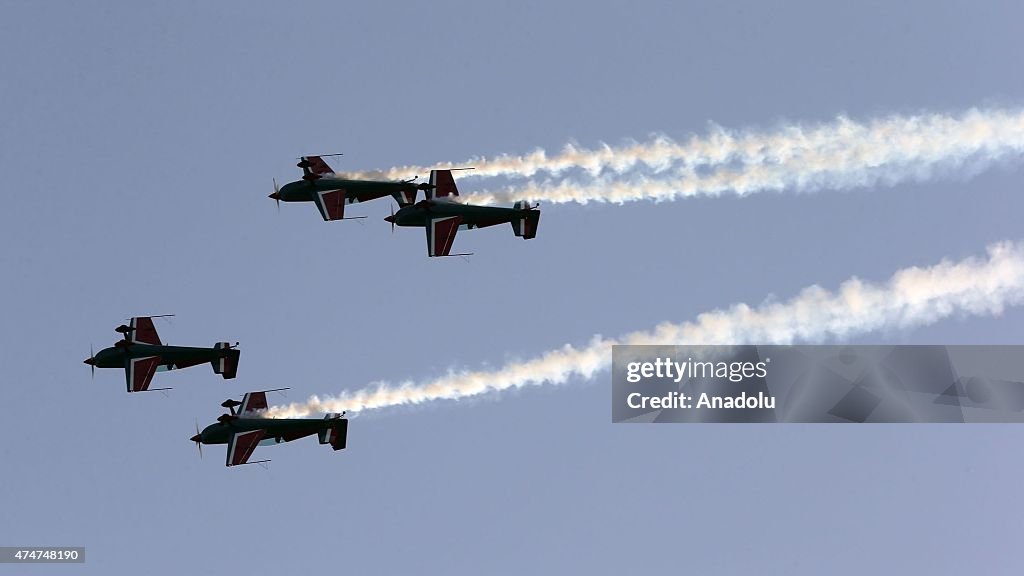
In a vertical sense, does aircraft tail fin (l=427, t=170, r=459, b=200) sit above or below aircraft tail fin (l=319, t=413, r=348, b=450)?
above

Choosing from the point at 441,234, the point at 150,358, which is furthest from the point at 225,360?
the point at 441,234

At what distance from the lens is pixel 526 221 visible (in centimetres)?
10606

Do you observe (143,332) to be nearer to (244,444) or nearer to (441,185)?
(244,444)

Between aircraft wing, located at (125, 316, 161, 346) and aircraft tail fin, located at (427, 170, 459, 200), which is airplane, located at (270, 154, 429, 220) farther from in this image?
aircraft wing, located at (125, 316, 161, 346)

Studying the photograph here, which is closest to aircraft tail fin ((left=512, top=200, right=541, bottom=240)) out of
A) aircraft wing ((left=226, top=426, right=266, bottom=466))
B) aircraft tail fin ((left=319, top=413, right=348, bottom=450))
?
aircraft tail fin ((left=319, top=413, right=348, bottom=450))

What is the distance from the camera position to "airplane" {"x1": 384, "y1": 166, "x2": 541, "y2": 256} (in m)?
106

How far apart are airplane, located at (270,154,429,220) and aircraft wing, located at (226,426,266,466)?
45.0 ft

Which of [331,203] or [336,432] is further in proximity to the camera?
[331,203]

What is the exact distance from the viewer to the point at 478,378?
102125 mm

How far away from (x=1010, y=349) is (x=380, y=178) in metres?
39.0

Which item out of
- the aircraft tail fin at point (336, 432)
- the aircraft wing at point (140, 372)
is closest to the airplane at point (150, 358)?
the aircraft wing at point (140, 372)

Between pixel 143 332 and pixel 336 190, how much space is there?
14806 millimetres

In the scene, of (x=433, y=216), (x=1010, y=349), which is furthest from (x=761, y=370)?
(x=433, y=216)

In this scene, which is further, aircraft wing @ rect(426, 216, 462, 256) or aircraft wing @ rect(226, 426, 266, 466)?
aircraft wing @ rect(426, 216, 462, 256)
